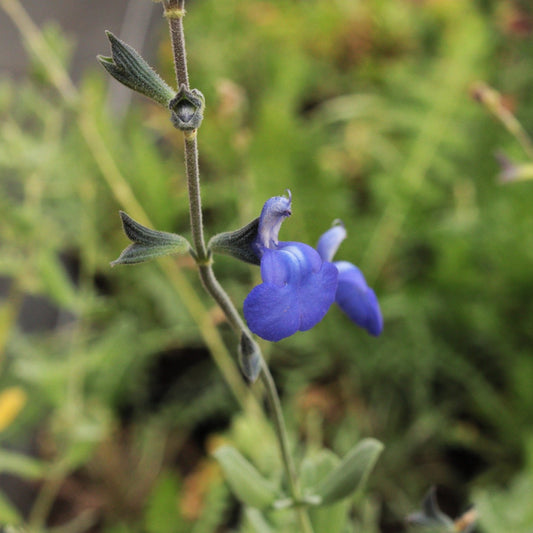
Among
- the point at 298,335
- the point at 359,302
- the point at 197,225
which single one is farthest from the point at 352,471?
the point at 298,335

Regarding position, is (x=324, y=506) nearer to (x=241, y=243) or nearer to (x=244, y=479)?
(x=244, y=479)

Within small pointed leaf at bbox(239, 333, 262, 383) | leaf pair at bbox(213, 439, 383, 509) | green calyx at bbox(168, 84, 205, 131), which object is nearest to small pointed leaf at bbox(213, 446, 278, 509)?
leaf pair at bbox(213, 439, 383, 509)

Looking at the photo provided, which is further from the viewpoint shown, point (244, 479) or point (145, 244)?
point (244, 479)

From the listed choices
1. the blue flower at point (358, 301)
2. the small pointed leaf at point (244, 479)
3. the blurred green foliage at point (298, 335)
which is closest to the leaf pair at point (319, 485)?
the small pointed leaf at point (244, 479)

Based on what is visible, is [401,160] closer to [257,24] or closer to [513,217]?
[513,217]

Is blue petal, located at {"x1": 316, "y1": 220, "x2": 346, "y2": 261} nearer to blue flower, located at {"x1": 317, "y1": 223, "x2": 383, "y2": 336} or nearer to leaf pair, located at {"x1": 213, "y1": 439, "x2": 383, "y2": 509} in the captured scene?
blue flower, located at {"x1": 317, "y1": 223, "x2": 383, "y2": 336}
